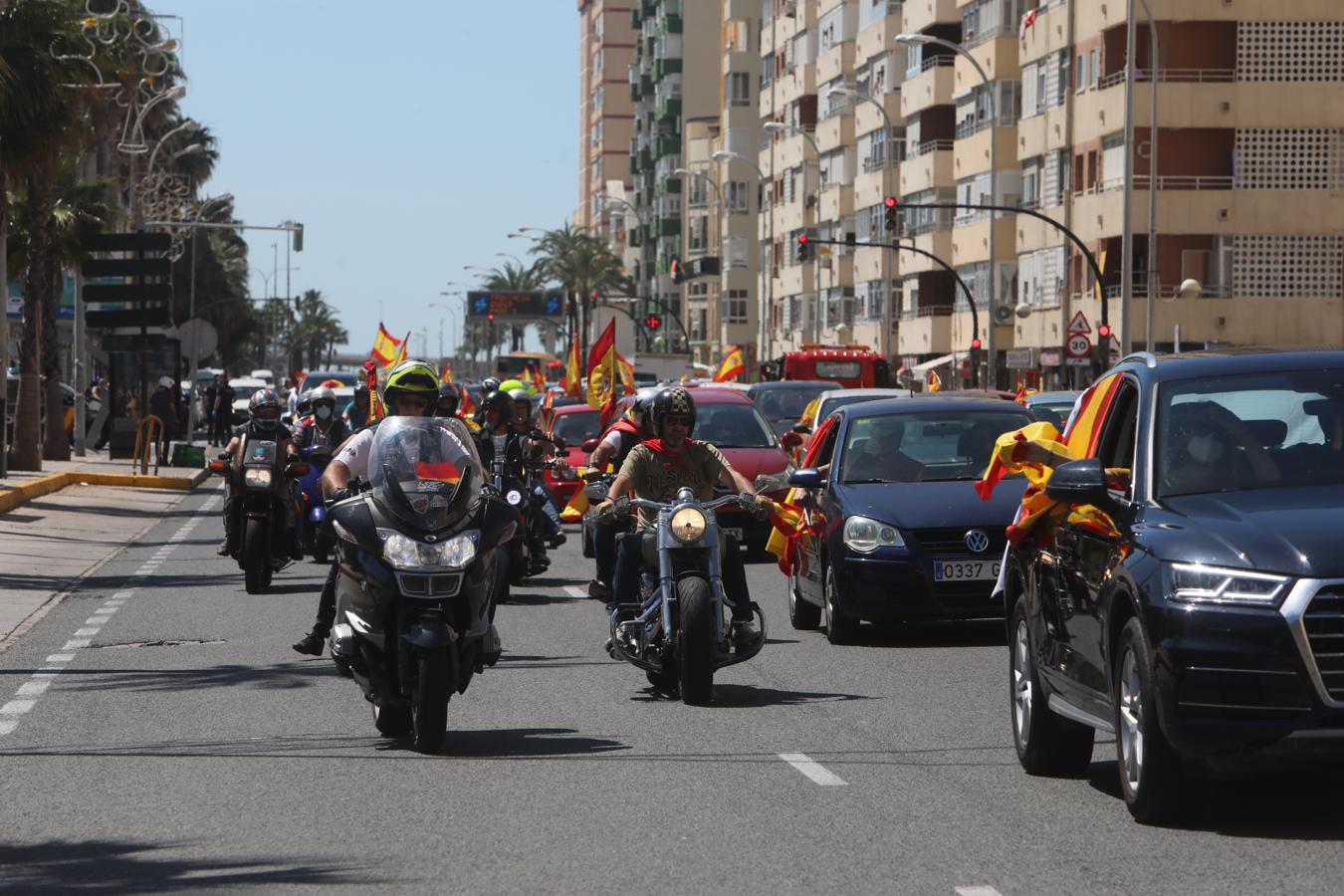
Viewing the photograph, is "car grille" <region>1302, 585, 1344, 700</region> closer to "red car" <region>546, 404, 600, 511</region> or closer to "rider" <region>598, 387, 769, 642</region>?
"rider" <region>598, 387, 769, 642</region>

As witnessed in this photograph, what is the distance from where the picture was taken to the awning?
2981 inches

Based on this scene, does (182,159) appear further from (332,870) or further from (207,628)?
(332,870)

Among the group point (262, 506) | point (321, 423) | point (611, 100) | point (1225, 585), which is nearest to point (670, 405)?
point (1225, 585)

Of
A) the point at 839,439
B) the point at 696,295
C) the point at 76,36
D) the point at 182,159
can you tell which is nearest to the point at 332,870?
the point at 839,439

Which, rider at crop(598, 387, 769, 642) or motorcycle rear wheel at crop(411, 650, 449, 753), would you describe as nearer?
motorcycle rear wheel at crop(411, 650, 449, 753)

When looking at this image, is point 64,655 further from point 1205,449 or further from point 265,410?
point 1205,449

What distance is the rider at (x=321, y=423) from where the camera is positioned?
21328mm

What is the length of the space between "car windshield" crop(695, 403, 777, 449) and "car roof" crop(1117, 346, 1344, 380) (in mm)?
17051

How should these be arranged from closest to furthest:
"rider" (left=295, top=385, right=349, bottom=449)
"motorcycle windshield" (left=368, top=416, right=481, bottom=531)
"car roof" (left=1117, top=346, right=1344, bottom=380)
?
"car roof" (left=1117, top=346, right=1344, bottom=380) < "motorcycle windshield" (left=368, top=416, right=481, bottom=531) < "rider" (left=295, top=385, right=349, bottom=449)

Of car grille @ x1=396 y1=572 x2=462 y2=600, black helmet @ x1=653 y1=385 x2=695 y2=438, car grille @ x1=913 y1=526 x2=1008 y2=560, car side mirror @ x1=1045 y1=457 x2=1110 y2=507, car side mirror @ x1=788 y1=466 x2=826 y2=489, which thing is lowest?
car grille @ x1=913 y1=526 x2=1008 y2=560

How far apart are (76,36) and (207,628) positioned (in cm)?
2286

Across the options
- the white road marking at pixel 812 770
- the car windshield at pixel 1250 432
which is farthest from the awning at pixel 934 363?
the car windshield at pixel 1250 432

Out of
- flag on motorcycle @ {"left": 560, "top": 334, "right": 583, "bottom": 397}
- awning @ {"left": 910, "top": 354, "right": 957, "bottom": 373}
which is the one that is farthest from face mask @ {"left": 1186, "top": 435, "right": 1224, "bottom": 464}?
awning @ {"left": 910, "top": 354, "right": 957, "bottom": 373}

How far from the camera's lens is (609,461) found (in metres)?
14.1
